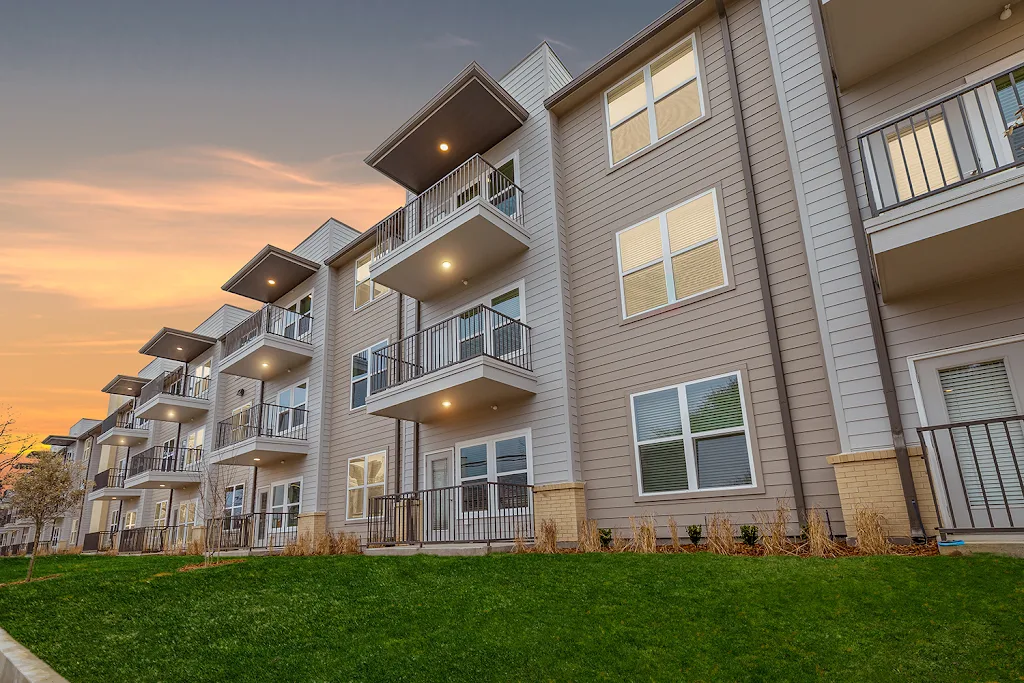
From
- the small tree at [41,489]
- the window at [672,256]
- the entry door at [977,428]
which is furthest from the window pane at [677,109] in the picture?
the small tree at [41,489]

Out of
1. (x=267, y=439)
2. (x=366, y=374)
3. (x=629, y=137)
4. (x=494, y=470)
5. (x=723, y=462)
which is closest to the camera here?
(x=723, y=462)

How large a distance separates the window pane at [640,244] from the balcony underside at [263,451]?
12.0 meters

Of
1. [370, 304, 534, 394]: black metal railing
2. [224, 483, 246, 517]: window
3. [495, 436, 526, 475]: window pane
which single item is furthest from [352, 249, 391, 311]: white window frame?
[224, 483, 246, 517]: window

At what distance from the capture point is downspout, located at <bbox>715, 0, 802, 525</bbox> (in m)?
8.11

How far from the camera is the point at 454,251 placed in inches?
503

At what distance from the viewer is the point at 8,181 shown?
728 inches

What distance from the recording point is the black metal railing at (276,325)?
64.5 ft

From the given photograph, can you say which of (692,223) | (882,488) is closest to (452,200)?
(692,223)

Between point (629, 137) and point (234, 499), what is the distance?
739 inches

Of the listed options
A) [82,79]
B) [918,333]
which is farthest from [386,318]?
[918,333]

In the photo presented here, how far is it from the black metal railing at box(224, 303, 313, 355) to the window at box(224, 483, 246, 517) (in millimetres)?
5132

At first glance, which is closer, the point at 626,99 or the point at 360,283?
the point at 626,99

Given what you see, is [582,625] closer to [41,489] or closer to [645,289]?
[645,289]

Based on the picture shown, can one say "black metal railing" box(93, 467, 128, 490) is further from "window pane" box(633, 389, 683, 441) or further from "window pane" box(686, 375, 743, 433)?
"window pane" box(686, 375, 743, 433)
